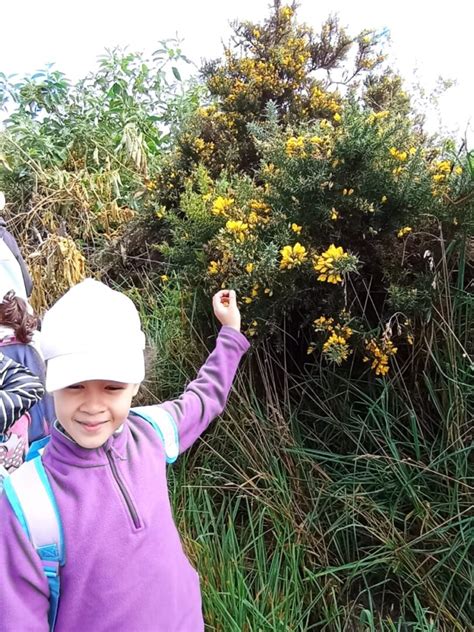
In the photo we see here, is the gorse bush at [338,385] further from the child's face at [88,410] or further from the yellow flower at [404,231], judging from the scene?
the child's face at [88,410]

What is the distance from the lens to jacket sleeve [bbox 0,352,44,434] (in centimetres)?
194

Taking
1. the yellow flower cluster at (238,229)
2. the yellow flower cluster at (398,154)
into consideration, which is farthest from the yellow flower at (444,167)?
the yellow flower cluster at (238,229)

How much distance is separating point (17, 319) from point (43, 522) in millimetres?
1109

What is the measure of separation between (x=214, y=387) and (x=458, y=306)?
1.05 m

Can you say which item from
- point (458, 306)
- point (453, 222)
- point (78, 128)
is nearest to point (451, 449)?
point (458, 306)

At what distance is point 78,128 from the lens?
5.97 m

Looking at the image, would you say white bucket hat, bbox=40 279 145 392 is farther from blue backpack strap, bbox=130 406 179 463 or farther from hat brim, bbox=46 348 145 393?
blue backpack strap, bbox=130 406 179 463

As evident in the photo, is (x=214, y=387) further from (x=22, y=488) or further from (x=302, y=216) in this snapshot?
(x=302, y=216)

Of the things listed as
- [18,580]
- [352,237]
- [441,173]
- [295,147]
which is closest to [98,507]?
[18,580]

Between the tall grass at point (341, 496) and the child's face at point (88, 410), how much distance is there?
102cm

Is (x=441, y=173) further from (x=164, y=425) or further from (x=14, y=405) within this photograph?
(x=14, y=405)

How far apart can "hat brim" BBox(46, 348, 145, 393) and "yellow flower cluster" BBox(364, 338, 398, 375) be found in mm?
1182

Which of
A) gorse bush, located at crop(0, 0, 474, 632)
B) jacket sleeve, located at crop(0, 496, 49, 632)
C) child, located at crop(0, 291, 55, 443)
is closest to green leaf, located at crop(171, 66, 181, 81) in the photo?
gorse bush, located at crop(0, 0, 474, 632)

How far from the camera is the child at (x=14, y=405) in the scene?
6.37 feet
